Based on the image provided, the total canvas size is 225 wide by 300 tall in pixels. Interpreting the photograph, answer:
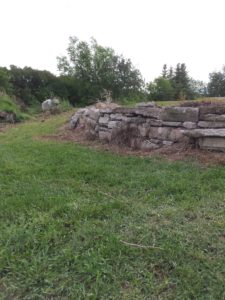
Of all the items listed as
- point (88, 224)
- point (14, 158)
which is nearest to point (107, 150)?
point (14, 158)

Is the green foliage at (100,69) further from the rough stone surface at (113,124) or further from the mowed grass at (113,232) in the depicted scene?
the mowed grass at (113,232)

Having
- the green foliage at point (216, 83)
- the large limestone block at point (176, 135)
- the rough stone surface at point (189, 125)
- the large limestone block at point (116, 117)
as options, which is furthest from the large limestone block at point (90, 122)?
the green foliage at point (216, 83)

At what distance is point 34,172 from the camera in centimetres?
336

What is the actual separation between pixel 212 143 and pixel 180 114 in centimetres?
65

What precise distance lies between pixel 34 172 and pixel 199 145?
2.20 metres

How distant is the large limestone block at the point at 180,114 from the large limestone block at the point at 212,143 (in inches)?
12.6

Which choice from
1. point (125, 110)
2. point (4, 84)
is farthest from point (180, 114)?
point (4, 84)

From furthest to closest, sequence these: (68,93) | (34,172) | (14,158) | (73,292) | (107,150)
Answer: (68,93) → (107,150) → (14,158) → (34,172) → (73,292)

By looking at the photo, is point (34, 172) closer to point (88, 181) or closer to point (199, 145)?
point (88, 181)

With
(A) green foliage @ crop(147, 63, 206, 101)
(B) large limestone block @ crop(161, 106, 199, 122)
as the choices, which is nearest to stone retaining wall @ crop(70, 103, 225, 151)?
(B) large limestone block @ crop(161, 106, 199, 122)

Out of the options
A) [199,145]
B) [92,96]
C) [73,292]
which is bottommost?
[73,292]

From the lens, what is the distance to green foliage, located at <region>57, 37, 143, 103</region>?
1764cm

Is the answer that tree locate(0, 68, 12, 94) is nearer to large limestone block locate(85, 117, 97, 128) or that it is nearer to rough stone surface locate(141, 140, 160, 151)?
large limestone block locate(85, 117, 97, 128)

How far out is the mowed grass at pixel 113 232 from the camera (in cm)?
151
